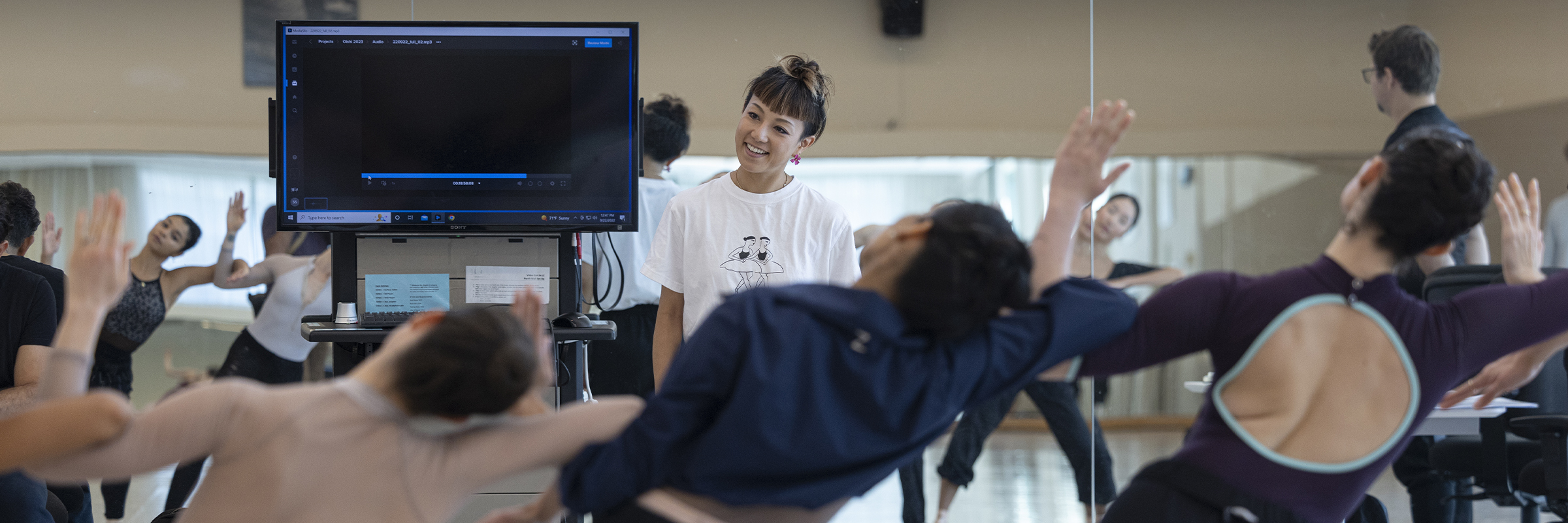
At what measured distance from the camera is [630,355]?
321cm

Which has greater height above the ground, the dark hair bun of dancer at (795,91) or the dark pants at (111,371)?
the dark hair bun of dancer at (795,91)

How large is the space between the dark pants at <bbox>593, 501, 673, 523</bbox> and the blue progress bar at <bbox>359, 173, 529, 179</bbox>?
1.28 meters

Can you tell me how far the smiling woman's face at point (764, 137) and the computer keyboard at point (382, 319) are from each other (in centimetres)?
88

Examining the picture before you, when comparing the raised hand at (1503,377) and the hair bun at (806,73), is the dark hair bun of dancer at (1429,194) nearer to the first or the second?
the raised hand at (1503,377)

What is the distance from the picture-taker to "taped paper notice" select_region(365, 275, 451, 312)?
7.95 feet

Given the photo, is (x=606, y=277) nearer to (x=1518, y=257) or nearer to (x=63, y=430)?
(x=63, y=430)

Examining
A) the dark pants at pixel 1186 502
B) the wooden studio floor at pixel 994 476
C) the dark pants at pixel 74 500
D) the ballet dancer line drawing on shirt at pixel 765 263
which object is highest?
the ballet dancer line drawing on shirt at pixel 765 263

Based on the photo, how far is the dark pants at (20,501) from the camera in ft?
6.80

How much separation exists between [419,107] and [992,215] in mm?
1565

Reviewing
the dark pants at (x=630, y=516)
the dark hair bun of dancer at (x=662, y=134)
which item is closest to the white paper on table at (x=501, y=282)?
the dark hair bun of dancer at (x=662, y=134)

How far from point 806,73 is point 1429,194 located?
1.45m

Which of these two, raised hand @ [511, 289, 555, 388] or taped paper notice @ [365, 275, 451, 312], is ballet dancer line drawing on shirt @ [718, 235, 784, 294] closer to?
taped paper notice @ [365, 275, 451, 312]

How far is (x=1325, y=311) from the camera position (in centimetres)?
134

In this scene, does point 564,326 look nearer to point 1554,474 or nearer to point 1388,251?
point 1388,251
